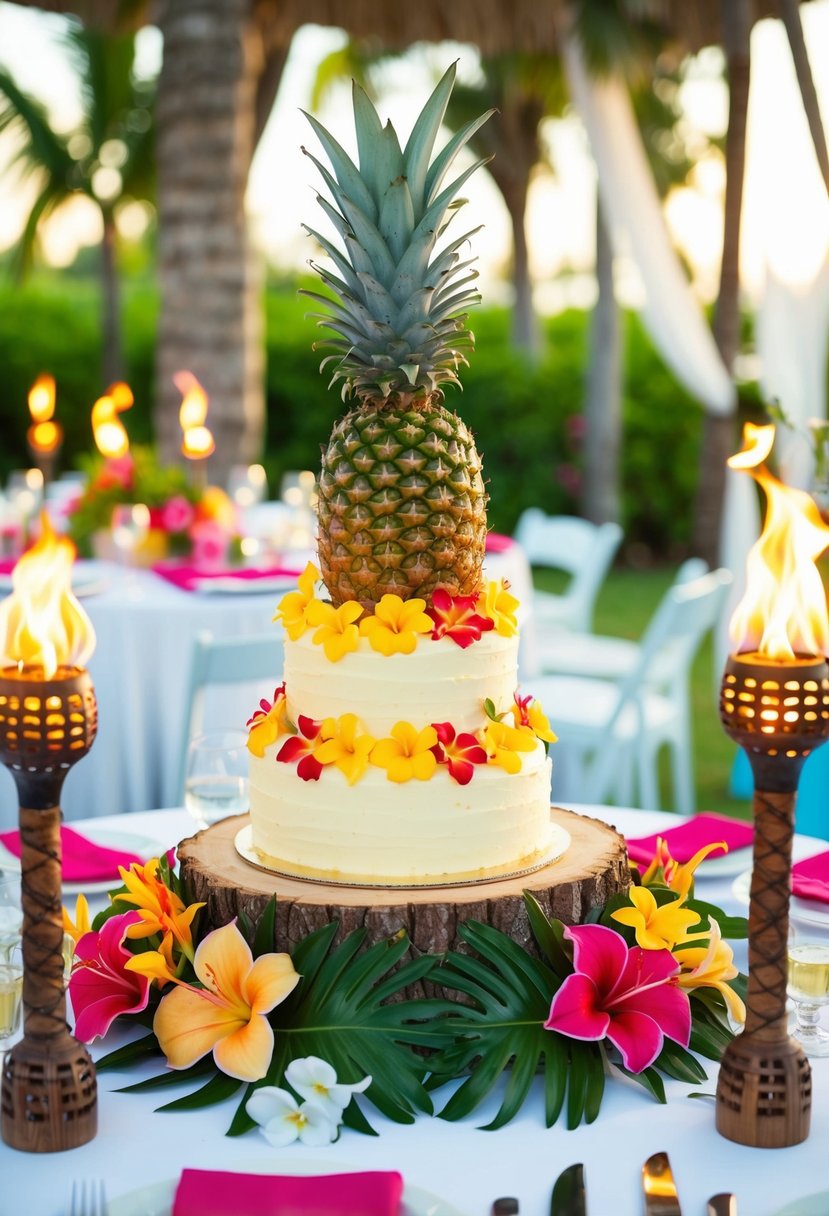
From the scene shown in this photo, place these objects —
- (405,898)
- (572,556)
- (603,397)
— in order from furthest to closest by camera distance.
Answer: (603,397) → (572,556) → (405,898)

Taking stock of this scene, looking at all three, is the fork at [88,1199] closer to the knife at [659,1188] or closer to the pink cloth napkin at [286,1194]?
the pink cloth napkin at [286,1194]

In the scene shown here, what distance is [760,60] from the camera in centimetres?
1048

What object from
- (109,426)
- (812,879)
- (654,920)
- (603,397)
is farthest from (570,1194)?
(603,397)

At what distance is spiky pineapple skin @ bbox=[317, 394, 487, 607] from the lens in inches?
72.8

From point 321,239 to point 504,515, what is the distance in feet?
47.5

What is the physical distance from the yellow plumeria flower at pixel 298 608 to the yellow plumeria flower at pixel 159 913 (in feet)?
1.24

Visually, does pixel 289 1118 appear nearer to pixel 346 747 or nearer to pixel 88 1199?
pixel 88 1199

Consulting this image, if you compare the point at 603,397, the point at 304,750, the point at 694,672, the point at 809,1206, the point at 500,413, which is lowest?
the point at 694,672

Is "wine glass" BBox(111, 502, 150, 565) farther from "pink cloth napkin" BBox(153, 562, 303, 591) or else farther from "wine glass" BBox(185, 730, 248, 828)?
"wine glass" BBox(185, 730, 248, 828)

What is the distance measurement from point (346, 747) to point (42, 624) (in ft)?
1.69

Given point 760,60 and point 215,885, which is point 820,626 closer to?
point 215,885

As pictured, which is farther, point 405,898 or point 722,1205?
point 405,898

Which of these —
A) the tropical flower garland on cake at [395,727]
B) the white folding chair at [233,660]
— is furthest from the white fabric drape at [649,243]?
the tropical flower garland on cake at [395,727]

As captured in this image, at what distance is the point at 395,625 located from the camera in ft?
6.07
